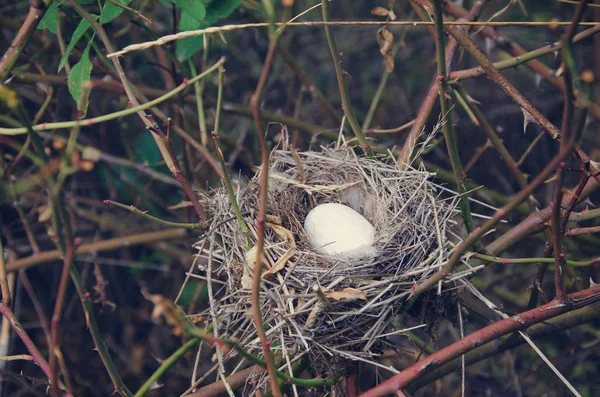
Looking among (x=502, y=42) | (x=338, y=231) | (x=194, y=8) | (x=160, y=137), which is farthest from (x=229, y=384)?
(x=502, y=42)

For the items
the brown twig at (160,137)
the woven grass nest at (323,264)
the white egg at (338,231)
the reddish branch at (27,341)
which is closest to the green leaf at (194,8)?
the brown twig at (160,137)

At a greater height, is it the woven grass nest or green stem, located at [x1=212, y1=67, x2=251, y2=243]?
green stem, located at [x1=212, y1=67, x2=251, y2=243]

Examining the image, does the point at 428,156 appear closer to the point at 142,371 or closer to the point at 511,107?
the point at 511,107

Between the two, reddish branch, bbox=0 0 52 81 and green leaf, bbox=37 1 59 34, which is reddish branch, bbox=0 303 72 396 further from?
green leaf, bbox=37 1 59 34

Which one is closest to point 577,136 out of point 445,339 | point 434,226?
point 434,226

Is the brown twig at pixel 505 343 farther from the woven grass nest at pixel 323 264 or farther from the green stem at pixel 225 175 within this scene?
the green stem at pixel 225 175

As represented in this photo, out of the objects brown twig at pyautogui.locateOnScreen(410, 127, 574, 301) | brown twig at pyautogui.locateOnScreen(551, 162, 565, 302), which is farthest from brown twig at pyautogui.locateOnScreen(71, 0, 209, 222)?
brown twig at pyautogui.locateOnScreen(551, 162, 565, 302)

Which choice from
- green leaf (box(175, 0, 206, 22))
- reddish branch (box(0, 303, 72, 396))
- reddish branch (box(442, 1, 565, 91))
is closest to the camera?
reddish branch (box(0, 303, 72, 396))

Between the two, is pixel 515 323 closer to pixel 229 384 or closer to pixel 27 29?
pixel 229 384

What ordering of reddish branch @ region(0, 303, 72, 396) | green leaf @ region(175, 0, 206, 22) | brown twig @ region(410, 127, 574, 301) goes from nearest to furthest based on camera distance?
brown twig @ region(410, 127, 574, 301) → reddish branch @ region(0, 303, 72, 396) → green leaf @ region(175, 0, 206, 22)
